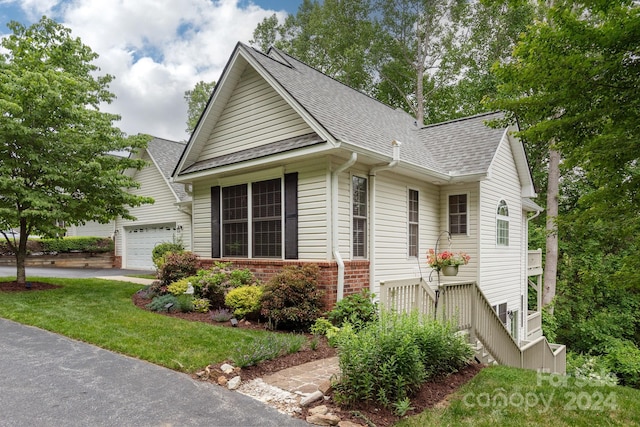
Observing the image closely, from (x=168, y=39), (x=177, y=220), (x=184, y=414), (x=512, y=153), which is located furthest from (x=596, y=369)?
(x=168, y=39)

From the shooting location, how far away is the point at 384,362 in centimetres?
406

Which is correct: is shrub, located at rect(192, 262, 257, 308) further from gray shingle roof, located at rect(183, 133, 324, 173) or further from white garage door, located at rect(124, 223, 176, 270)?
white garage door, located at rect(124, 223, 176, 270)

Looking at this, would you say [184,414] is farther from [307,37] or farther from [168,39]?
[307,37]

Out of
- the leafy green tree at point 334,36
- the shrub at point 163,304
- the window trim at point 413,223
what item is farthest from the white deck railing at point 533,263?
the leafy green tree at point 334,36

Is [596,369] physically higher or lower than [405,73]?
lower

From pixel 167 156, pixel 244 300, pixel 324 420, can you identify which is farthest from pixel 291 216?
pixel 167 156

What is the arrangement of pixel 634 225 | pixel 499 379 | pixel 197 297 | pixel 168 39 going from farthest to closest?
pixel 168 39 < pixel 197 297 < pixel 634 225 < pixel 499 379

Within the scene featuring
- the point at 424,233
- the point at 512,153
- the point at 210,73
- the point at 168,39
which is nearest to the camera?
the point at 424,233

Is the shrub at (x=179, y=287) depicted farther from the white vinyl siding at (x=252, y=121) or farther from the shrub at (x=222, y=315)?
the white vinyl siding at (x=252, y=121)

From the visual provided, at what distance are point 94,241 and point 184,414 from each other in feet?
64.3

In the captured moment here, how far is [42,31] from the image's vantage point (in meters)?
12.9

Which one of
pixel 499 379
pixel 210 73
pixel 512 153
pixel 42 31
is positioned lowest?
pixel 499 379

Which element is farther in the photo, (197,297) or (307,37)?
(307,37)

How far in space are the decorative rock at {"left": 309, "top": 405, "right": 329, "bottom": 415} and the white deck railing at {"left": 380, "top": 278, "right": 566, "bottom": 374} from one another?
2260 mm
